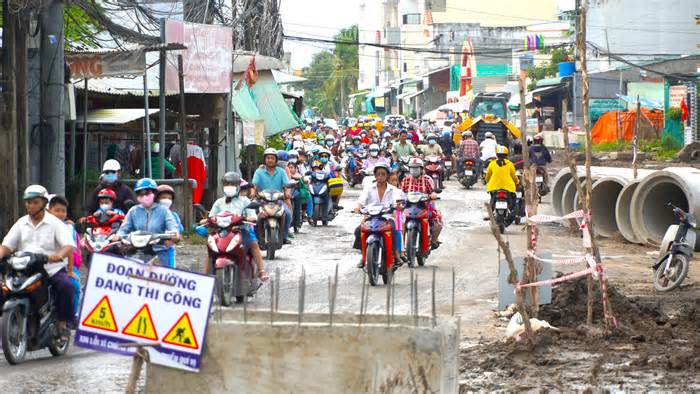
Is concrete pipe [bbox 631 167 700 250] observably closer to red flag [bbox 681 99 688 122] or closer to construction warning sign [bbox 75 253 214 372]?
construction warning sign [bbox 75 253 214 372]

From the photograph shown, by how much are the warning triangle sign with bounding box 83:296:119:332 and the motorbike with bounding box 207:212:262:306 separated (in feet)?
18.4

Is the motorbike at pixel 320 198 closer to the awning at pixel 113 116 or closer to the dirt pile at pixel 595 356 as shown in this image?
the awning at pixel 113 116

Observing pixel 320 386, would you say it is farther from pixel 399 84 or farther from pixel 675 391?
pixel 399 84

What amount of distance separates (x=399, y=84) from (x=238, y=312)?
10487 centimetres

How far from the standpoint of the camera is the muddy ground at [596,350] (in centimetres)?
887

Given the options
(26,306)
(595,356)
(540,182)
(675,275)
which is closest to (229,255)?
(26,306)

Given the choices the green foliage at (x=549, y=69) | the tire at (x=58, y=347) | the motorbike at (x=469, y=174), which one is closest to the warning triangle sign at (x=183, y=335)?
the tire at (x=58, y=347)

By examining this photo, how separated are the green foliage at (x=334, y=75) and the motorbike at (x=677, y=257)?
353 feet

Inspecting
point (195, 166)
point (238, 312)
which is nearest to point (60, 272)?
point (238, 312)

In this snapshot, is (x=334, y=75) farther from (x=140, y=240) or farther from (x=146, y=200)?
(x=140, y=240)

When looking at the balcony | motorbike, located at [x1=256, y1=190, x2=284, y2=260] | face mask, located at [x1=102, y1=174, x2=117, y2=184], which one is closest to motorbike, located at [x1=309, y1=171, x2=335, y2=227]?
motorbike, located at [x1=256, y1=190, x2=284, y2=260]

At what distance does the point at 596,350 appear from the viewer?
1000 cm

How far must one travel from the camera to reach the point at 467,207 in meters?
28.2

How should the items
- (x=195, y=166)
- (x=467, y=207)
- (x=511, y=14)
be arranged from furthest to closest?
(x=511, y=14) < (x=467, y=207) < (x=195, y=166)
